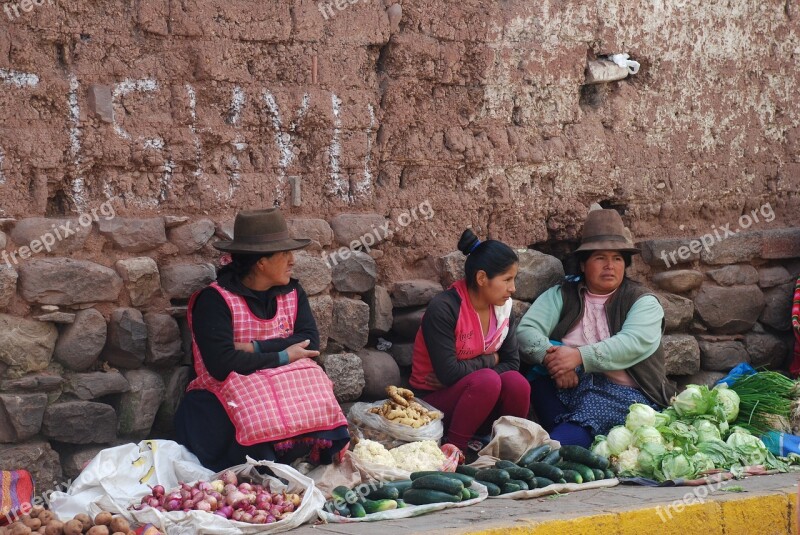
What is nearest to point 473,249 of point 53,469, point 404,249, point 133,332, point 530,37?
point 404,249

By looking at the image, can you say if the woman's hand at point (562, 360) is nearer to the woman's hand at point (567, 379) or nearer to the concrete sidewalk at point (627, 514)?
the woman's hand at point (567, 379)

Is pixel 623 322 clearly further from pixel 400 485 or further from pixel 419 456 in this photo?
pixel 400 485

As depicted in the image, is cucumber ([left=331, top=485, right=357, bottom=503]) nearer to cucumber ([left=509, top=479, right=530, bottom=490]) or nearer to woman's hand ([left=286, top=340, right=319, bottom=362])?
woman's hand ([left=286, top=340, right=319, bottom=362])

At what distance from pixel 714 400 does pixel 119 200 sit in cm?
340

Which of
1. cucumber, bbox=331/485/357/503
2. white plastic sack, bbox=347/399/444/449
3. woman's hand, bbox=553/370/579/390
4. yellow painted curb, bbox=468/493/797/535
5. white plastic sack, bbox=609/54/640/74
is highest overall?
white plastic sack, bbox=609/54/640/74

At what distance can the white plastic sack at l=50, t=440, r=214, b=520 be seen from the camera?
4637 millimetres

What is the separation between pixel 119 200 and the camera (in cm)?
534

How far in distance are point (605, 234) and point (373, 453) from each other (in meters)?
2.07

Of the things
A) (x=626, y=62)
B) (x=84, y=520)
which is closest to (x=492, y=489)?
(x=84, y=520)

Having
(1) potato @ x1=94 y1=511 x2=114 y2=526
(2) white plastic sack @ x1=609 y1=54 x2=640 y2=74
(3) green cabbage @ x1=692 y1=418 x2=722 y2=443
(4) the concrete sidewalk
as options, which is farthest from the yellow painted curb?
(2) white plastic sack @ x1=609 y1=54 x2=640 y2=74

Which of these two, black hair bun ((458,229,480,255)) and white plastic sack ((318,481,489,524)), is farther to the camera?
black hair bun ((458,229,480,255))

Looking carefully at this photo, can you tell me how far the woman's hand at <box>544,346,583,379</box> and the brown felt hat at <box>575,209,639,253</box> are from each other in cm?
64

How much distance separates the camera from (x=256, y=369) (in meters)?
5.13

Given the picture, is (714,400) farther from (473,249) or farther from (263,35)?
(263,35)
